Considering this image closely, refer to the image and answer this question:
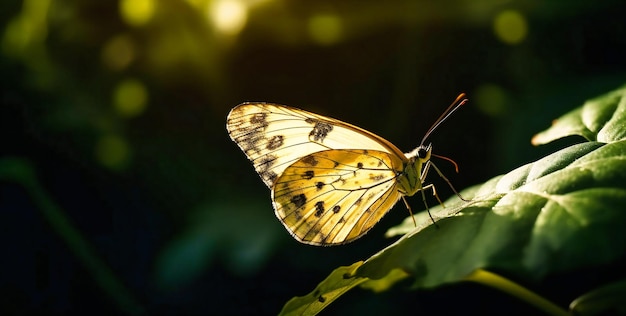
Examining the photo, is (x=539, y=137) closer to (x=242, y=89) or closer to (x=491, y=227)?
(x=491, y=227)

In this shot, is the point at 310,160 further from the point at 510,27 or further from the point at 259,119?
the point at 510,27

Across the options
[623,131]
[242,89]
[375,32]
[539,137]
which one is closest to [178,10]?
[242,89]

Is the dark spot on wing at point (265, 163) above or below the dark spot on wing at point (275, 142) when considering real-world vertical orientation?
below

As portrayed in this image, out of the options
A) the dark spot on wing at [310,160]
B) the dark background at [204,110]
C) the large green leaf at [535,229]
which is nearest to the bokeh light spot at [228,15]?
the dark background at [204,110]

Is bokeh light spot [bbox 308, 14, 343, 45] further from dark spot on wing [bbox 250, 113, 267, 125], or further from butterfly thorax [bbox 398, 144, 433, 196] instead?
butterfly thorax [bbox 398, 144, 433, 196]

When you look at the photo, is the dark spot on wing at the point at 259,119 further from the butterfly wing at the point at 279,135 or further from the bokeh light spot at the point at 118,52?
the bokeh light spot at the point at 118,52

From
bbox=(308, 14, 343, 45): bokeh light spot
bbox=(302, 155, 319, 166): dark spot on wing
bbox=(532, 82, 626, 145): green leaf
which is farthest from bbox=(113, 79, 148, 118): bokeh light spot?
bbox=(532, 82, 626, 145): green leaf
